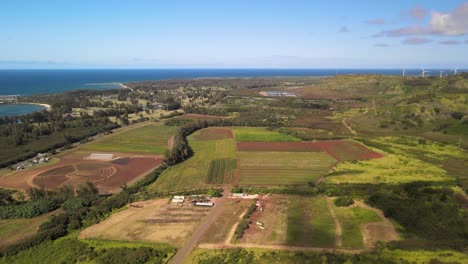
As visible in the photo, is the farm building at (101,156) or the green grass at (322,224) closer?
the green grass at (322,224)

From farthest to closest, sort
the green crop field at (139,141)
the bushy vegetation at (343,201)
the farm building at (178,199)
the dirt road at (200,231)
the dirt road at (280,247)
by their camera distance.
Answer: the green crop field at (139,141), the farm building at (178,199), the bushy vegetation at (343,201), the dirt road at (280,247), the dirt road at (200,231)

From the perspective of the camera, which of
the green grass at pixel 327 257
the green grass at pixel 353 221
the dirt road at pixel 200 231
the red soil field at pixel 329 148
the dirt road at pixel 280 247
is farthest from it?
the red soil field at pixel 329 148

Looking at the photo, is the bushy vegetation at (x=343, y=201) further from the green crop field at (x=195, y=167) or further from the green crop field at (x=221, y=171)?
the green crop field at (x=195, y=167)

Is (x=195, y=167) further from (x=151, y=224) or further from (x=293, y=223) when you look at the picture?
(x=293, y=223)

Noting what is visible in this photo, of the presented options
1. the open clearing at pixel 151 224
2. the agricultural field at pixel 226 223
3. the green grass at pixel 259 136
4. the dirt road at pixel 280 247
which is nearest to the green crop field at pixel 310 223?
the dirt road at pixel 280 247

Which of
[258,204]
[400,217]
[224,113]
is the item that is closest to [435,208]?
[400,217]

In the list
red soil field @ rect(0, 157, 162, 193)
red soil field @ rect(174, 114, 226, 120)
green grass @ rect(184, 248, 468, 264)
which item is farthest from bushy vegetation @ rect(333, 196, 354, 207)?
red soil field @ rect(174, 114, 226, 120)

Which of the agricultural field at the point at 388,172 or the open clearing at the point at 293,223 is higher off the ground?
the agricultural field at the point at 388,172

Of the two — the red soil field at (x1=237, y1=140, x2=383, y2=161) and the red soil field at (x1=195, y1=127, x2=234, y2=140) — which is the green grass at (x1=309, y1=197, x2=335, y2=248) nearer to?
the red soil field at (x1=237, y1=140, x2=383, y2=161)
